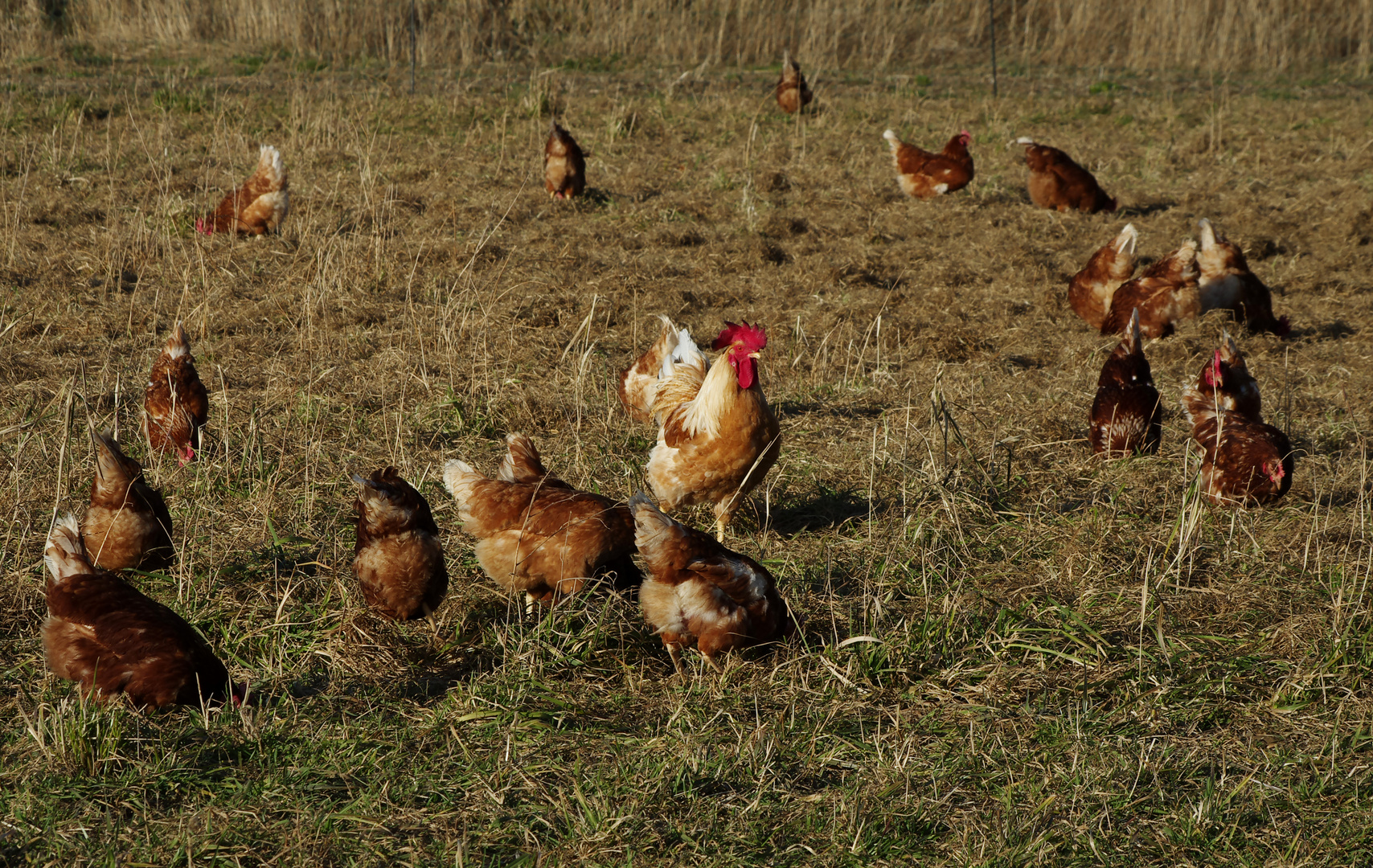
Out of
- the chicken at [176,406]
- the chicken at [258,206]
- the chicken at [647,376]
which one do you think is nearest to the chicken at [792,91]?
the chicken at [258,206]

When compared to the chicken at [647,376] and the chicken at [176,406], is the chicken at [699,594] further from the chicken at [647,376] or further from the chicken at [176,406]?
the chicken at [176,406]

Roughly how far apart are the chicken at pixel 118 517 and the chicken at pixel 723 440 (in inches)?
79.4

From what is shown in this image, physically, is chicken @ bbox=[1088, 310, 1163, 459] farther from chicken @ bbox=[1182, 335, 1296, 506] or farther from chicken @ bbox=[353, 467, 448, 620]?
chicken @ bbox=[353, 467, 448, 620]

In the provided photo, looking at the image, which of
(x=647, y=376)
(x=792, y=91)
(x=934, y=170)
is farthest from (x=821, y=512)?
(x=792, y=91)

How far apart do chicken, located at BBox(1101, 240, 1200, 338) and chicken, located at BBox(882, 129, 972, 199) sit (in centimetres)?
316

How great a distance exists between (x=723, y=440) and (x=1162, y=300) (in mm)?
4186

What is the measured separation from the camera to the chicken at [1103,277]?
23.9 feet

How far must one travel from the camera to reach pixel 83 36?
610 inches

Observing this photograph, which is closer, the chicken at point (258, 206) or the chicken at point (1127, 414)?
the chicken at point (1127, 414)

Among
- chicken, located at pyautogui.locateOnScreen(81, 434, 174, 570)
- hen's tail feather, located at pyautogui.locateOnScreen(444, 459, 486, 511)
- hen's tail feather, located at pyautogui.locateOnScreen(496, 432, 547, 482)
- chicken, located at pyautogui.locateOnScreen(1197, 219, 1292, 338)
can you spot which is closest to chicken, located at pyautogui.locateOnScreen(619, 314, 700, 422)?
hen's tail feather, located at pyautogui.locateOnScreen(496, 432, 547, 482)

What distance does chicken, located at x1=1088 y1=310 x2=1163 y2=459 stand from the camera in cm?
511

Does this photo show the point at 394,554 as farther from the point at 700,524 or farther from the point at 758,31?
the point at 758,31

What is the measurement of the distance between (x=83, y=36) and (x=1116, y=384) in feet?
53.1

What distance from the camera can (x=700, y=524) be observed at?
4.77 m
